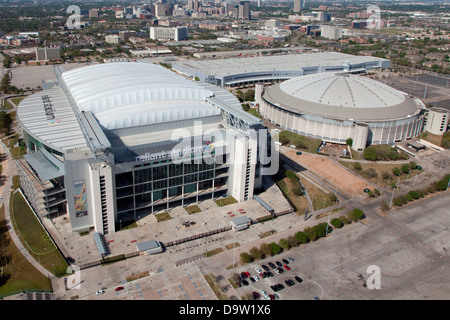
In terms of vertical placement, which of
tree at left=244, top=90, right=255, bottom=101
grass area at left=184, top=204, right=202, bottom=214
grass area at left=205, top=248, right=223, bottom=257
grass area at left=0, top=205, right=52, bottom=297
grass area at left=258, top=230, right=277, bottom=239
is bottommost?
grass area at left=0, top=205, right=52, bottom=297

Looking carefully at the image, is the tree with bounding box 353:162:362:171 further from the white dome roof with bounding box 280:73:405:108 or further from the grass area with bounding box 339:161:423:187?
the white dome roof with bounding box 280:73:405:108

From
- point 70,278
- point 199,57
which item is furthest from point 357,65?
point 70,278

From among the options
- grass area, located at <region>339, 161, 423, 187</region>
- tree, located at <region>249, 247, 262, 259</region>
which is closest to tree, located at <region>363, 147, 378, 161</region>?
grass area, located at <region>339, 161, 423, 187</region>

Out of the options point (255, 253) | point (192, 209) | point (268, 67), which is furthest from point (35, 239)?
point (268, 67)

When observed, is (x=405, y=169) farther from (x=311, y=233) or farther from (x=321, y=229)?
(x=311, y=233)

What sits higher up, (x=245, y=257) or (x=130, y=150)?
(x=130, y=150)

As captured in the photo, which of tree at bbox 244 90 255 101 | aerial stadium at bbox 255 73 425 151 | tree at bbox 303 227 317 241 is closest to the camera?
tree at bbox 303 227 317 241
